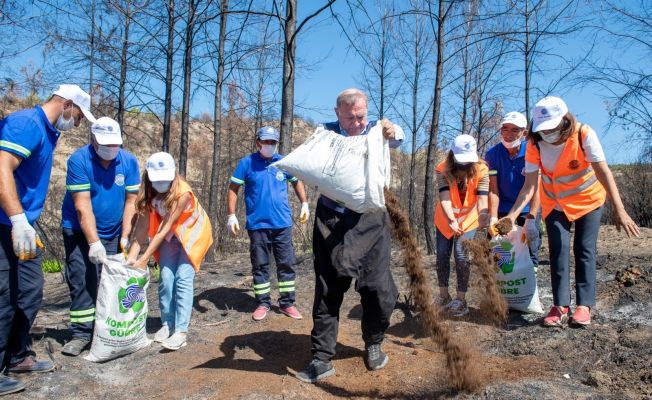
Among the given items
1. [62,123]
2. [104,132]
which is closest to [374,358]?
[104,132]

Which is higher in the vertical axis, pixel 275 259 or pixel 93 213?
pixel 93 213

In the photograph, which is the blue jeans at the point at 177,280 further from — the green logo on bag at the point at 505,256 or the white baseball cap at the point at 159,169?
the green logo on bag at the point at 505,256

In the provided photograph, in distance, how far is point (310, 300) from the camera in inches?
220

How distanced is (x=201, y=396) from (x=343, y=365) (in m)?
0.99

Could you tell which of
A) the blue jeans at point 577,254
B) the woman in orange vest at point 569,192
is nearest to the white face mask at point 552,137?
the woman in orange vest at point 569,192

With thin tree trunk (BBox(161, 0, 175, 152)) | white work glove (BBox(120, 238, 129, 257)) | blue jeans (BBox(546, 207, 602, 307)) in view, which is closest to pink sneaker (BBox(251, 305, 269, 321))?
white work glove (BBox(120, 238, 129, 257))

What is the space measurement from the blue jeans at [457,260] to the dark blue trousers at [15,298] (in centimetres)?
319

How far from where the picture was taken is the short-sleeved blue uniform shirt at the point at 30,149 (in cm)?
329

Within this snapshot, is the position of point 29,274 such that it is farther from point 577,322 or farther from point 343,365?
point 577,322

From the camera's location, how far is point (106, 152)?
4.05 metres

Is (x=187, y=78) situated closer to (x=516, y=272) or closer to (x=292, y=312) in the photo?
(x=292, y=312)

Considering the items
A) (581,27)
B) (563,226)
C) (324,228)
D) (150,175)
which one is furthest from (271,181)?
(581,27)

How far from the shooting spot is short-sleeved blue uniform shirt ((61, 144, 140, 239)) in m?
3.96

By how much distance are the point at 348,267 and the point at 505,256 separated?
1.79 meters
